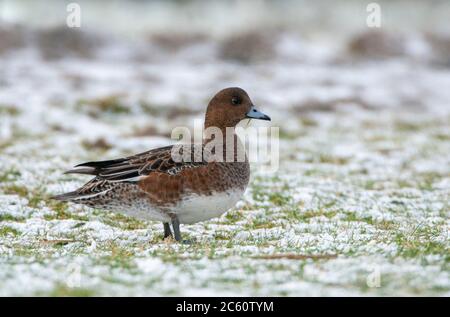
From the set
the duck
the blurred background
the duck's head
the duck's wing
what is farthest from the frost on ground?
the duck's head

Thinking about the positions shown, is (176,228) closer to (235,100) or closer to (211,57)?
(235,100)

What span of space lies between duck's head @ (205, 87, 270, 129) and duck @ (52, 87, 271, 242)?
15.2 inches

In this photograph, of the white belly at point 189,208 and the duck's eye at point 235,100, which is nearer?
the white belly at point 189,208

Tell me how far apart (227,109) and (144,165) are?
1.31 metres

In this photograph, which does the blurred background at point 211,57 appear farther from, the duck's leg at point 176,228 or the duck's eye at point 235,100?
the duck's leg at point 176,228

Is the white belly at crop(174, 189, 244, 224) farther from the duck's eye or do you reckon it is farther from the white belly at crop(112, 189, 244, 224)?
the duck's eye

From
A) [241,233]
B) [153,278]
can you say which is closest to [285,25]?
[241,233]

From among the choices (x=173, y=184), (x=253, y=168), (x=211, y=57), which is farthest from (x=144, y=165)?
(x=211, y=57)

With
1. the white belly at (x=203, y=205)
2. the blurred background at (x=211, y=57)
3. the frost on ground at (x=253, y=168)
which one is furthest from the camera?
the blurred background at (x=211, y=57)

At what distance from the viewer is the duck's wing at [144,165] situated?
7723 millimetres

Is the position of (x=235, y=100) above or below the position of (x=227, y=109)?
above

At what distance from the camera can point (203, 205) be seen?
7.54 m

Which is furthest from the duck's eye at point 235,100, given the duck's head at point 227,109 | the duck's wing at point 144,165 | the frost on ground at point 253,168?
the frost on ground at point 253,168

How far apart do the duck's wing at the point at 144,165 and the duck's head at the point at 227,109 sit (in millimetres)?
606
